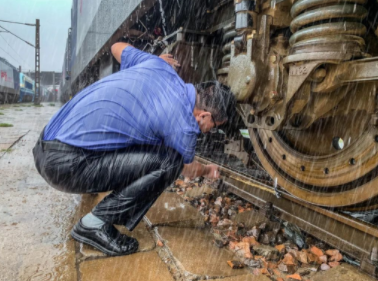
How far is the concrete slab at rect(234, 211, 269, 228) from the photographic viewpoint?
258 cm

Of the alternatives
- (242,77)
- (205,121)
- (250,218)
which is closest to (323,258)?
(250,218)

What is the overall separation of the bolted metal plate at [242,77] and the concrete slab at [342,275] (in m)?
1.10

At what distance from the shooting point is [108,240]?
1979 millimetres

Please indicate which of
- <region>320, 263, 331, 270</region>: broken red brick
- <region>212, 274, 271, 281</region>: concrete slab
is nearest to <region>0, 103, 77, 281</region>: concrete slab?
<region>212, 274, 271, 281</region>: concrete slab

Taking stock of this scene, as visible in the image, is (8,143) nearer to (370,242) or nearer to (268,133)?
(268,133)

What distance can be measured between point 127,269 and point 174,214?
868 millimetres

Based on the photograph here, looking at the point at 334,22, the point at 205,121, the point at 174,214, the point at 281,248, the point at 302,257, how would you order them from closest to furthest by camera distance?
the point at 334,22, the point at 205,121, the point at 302,257, the point at 281,248, the point at 174,214

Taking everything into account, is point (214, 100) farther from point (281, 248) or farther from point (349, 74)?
point (281, 248)

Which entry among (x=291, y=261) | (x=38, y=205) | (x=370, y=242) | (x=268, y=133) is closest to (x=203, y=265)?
(x=291, y=261)

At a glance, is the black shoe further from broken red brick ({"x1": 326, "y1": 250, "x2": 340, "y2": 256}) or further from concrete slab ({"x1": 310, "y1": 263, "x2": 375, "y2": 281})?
broken red brick ({"x1": 326, "y1": 250, "x2": 340, "y2": 256})

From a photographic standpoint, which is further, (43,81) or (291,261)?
(43,81)

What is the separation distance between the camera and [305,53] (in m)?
1.67

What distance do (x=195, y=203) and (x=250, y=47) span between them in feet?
5.47

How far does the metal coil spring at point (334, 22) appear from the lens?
5.24 feet
